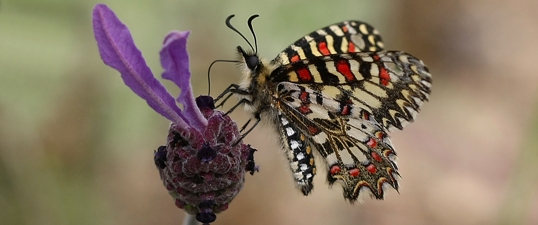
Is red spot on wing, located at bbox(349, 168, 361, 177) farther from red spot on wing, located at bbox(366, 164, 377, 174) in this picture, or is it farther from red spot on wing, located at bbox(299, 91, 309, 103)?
red spot on wing, located at bbox(299, 91, 309, 103)

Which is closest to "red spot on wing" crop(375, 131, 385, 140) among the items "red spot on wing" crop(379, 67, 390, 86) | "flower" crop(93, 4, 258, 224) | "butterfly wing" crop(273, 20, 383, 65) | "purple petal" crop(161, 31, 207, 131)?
"red spot on wing" crop(379, 67, 390, 86)

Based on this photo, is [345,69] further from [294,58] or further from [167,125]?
[167,125]

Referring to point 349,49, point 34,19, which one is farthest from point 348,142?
point 34,19

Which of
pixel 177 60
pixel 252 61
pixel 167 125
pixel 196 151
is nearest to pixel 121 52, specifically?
pixel 177 60

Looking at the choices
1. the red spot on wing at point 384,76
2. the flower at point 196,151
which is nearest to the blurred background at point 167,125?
the red spot on wing at point 384,76

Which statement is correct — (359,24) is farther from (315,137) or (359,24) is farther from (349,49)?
(315,137)

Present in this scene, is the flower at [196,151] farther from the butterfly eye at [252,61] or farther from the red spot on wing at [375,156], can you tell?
the red spot on wing at [375,156]
